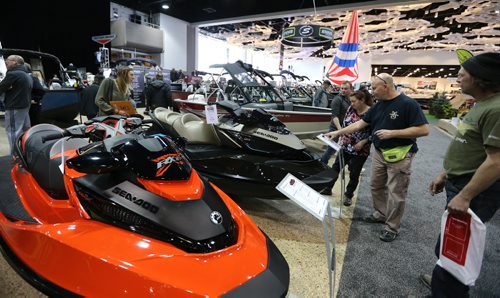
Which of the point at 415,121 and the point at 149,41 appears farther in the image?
the point at 149,41

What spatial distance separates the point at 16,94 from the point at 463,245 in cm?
551

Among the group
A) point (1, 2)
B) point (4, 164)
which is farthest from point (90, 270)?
point (1, 2)

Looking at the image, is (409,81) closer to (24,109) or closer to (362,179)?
(362,179)

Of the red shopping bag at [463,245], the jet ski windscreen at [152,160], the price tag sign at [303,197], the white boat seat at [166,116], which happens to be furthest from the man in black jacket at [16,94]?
the red shopping bag at [463,245]

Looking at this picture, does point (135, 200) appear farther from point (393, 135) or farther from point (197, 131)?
point (393, 135)

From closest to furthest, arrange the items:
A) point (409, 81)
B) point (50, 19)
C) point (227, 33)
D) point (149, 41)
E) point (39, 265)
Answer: point (39, 265)
point (50, 19)
point (149, 41)
point (227, 33)
point (409, 81)

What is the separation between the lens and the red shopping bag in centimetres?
148

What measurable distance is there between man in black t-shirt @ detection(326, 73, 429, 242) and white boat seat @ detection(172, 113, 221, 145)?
1.29 metres

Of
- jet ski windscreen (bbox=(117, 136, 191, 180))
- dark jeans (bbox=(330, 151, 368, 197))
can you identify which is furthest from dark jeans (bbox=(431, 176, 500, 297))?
dark jeans (bbox=(330, 151, 368, 197))

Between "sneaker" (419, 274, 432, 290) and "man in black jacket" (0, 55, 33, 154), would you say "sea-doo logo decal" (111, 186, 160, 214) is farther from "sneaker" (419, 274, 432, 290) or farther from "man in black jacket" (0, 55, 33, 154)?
"man in black jacket" (0, 55, 33, 154)

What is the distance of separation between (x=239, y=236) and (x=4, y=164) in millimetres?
2568

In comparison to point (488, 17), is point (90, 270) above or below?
below

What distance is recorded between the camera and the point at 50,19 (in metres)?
11.8

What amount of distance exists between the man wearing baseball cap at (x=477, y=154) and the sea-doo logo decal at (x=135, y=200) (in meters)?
Result: 1.52
